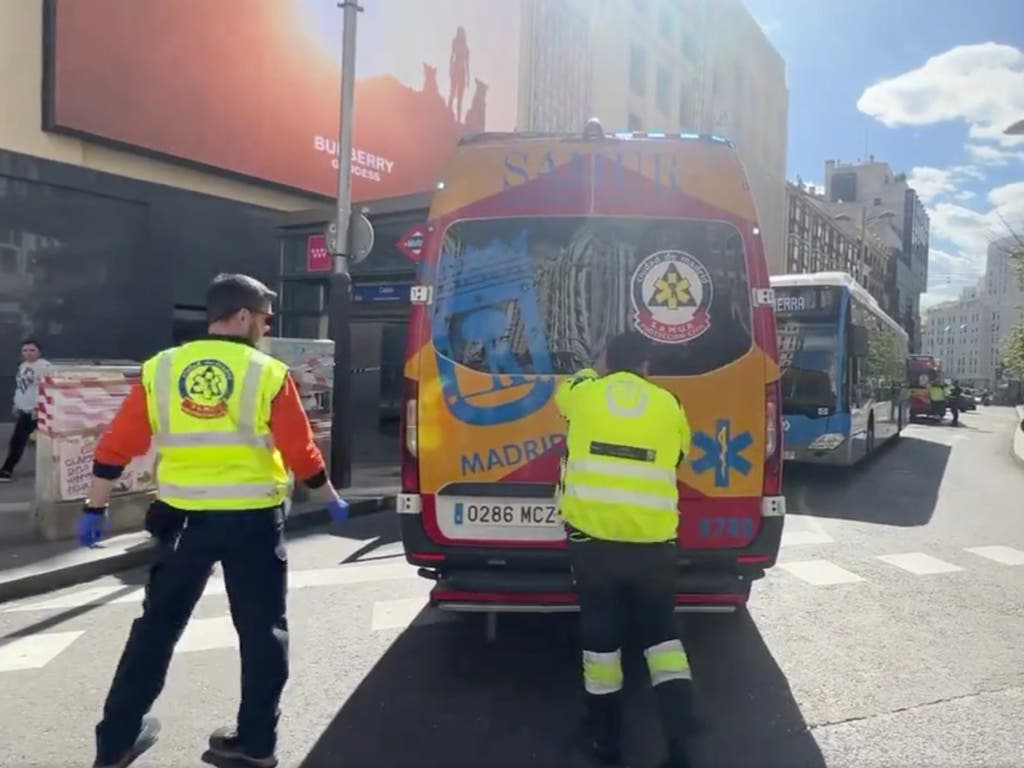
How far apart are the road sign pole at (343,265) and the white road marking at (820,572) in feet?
17.5

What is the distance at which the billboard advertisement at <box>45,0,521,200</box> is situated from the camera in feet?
44.5

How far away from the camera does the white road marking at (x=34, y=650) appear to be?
14.7ft

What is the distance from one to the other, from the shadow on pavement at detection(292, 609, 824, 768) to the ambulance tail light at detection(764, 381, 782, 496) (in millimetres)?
1003

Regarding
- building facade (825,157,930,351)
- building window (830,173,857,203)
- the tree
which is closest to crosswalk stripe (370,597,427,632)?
the tree

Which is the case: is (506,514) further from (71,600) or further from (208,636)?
(71,600)

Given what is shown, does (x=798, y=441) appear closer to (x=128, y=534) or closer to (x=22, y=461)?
(x=128, y=534)

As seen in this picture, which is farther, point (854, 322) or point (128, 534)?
point (854, 322)

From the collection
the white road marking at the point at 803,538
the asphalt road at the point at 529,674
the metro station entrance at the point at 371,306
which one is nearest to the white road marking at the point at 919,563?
the asphalt road at the point at 529,674

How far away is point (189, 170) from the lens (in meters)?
15.6

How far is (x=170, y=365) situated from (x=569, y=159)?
223cm

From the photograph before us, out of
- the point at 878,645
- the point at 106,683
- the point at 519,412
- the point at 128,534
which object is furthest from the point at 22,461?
the point at 878,645

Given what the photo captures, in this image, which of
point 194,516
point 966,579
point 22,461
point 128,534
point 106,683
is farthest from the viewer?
point 22,461

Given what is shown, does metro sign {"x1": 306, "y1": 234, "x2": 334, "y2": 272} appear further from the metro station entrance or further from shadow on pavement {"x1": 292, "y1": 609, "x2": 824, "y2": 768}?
shadow on pavement {"x1": 292, "y1": 609, "x2": 824, "y2": 768}

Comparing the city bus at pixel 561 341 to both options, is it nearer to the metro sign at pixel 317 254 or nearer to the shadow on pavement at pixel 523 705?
the shadow on pavement at pixel 523 705
